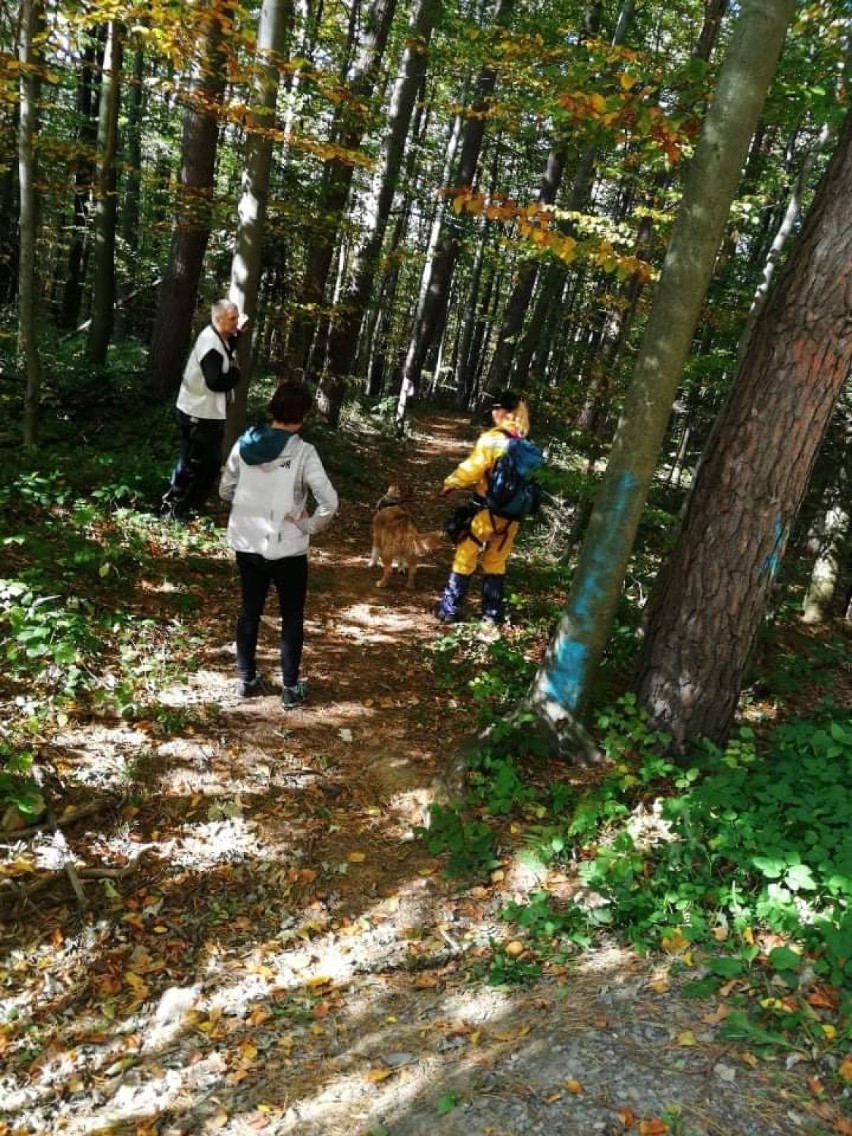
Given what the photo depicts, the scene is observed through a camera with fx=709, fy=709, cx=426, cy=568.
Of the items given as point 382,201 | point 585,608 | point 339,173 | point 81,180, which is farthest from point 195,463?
point 81,180

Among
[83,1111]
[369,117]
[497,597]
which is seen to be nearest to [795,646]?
[497,597]

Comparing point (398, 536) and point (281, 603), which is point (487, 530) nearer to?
point (398, 536)

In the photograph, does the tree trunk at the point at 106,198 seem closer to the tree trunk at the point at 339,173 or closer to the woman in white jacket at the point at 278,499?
the tree trunk at the point at 339,173

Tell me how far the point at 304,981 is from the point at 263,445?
10.4 ft

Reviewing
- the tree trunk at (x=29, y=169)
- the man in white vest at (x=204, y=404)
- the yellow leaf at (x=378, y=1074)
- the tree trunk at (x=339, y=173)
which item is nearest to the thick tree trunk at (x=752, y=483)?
the yellow leaf at (x=378, y=1074)

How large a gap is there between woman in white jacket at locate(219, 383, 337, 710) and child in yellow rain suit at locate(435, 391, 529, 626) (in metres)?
1.97

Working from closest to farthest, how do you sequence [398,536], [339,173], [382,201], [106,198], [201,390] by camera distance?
[201,390] → [398,536] → [106,198] → [339,173] → [382,201]

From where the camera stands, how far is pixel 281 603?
16.9 ft

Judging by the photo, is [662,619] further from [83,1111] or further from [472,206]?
[83,1111]

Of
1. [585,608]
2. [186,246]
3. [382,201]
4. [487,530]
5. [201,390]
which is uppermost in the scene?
[382,201]

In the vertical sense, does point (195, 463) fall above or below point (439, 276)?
below

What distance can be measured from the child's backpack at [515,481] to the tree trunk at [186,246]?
5.19 m

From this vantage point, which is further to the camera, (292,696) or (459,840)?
(292,696)

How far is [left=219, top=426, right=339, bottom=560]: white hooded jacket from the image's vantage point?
4.79m
